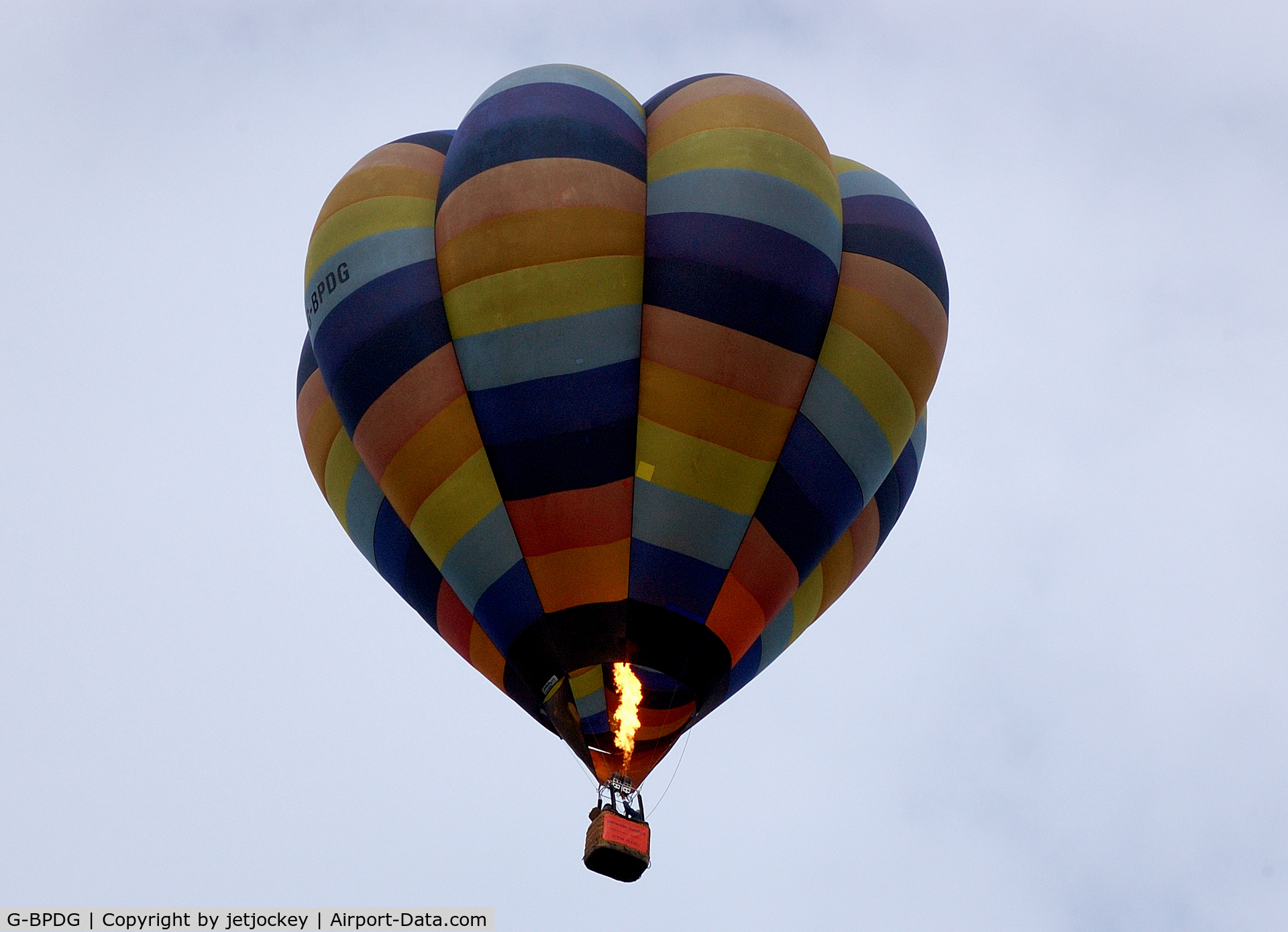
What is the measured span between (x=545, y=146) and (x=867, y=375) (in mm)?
2835

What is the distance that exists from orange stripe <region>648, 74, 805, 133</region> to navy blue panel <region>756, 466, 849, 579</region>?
9.39 feet

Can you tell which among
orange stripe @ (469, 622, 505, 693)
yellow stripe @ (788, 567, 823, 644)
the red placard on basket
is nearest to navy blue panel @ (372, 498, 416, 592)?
orange stripe @ (469, 622, 505, 693)

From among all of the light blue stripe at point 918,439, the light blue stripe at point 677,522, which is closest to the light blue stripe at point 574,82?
the light blue stripe at point 677,522

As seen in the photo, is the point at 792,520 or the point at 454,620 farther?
the point at 454,620

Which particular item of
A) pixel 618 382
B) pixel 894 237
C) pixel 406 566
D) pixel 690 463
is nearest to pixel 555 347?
pixel 618 382

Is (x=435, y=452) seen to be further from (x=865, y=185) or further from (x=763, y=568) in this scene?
(x=865, y=185)

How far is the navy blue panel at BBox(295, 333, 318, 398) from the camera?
44.4 feet

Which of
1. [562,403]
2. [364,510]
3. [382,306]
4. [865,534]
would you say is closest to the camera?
[562,403]

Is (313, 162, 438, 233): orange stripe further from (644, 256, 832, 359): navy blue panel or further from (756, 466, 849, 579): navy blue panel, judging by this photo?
(756, 466, 849, 579): navy blue panel

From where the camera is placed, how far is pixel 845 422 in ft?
39.3

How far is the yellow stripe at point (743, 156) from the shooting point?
468 inches

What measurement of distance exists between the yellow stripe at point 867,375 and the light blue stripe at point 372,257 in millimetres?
2969

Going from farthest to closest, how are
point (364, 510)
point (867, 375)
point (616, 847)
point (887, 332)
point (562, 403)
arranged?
point (364, 510) → point (887, 332) → point (867, 375) → point (562, 403) → point (616, 847)

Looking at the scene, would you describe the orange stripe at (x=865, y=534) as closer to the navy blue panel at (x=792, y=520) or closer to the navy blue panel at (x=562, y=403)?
the navy blue panel at (x=792, y=520)
